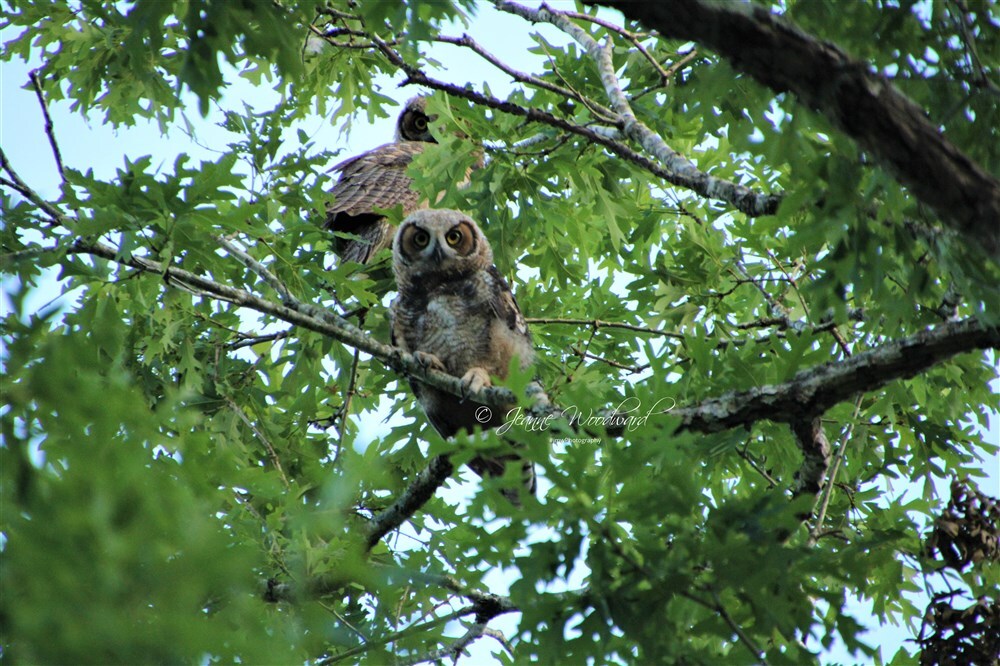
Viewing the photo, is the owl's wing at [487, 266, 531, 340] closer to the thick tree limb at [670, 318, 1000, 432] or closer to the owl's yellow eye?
the owl's yellow eye

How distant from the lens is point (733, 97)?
416 cm

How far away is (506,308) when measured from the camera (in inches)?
219

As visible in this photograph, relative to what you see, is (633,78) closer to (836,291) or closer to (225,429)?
(836,291)

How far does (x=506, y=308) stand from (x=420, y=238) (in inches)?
31.2

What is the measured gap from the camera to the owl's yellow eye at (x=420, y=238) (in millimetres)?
5770

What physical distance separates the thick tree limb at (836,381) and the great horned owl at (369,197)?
4.35 metres

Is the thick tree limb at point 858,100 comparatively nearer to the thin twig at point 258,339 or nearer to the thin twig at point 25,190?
the thin twig at point 25,190

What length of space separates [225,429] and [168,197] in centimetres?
217

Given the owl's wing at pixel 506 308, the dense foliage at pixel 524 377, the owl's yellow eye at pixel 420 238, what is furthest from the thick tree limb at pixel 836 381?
the owl's yellow eye at pixel 420 238

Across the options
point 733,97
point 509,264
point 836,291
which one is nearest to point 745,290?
point 509,264

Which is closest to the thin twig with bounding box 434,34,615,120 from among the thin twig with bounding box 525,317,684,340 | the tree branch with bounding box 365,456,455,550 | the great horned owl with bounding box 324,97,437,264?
the thin twig with bounding box 525,317,684,340

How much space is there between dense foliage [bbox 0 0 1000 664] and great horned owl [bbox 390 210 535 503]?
29 cm

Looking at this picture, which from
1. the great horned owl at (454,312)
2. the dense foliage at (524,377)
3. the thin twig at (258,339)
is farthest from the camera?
the thin twig at (258,339)

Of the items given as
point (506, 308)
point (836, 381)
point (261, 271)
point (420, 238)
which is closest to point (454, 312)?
point (506, 308)
